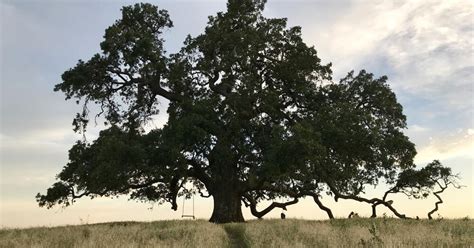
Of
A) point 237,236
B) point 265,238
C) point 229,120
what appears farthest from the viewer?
point 229,120

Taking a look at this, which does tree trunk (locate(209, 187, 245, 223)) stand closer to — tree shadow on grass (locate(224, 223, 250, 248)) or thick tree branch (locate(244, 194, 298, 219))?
thick tree branch (locate(244, 194, 298, 219))

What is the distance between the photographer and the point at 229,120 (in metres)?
29.9

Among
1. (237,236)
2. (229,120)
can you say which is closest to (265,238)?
(237,236)

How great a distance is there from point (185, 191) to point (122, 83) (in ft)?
30.4

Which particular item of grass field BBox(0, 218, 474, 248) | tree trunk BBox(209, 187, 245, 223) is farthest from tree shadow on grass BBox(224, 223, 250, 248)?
tree trunk BBox(209, 187, 245, 223)

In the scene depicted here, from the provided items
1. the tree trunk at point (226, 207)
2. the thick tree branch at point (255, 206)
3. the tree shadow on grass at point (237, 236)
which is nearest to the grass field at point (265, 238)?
the tree shadow on grass at point (237, 236)

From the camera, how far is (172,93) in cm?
3447

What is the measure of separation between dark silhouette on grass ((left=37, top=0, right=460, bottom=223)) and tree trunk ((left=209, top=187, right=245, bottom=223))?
7 cm

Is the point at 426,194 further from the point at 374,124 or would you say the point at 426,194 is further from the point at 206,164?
the point at 206,164

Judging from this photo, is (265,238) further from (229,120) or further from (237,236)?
(229,120)

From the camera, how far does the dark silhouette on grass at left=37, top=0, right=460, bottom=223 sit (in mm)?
28703

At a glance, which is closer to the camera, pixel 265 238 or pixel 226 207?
pixel 265 238

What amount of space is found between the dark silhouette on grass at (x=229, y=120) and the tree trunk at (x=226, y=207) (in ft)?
0.24

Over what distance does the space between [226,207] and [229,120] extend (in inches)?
238
